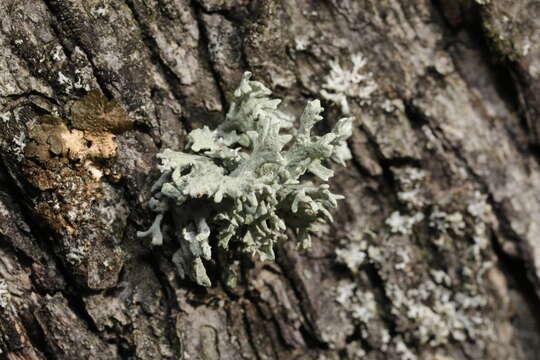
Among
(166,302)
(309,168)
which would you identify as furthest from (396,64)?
(166,302)

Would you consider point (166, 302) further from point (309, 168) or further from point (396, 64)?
point (396, 64)

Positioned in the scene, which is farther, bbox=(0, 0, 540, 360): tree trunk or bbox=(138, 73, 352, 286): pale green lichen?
bbox=(0, 0, 540, 360): tree trunk

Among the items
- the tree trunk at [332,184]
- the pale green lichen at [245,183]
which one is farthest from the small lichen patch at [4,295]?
the pale green lichen at [245,183]

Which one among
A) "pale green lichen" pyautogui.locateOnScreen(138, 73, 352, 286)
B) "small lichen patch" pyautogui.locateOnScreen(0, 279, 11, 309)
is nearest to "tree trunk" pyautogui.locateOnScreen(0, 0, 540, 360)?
"small lichen patch" pyautogui.locateOnScreen(0, 279, 11, 309)

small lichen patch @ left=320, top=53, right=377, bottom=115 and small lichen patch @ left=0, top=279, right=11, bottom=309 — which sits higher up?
small lichen patch @ left=320, top=53, right=377, bottom=115

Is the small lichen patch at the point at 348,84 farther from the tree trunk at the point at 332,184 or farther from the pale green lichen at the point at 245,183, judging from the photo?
the pale green lichen at the point at 245,183

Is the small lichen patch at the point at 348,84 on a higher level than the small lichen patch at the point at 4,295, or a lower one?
higher

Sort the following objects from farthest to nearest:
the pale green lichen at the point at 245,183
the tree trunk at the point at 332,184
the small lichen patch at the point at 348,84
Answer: the small lichen patch at the point at 348,84 < the tree trunk at the point at 332,184 < the pale green lichen at the point at 245,183

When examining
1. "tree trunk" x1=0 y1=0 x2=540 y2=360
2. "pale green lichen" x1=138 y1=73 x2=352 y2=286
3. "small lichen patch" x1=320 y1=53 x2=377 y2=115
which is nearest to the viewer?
"pale green lichen" x1=138 y1=73 x2=352 y2=286

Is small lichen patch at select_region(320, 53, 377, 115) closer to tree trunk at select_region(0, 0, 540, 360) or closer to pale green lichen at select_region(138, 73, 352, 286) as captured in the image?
tree trunk at select_region(0, 0, 540, 360)
